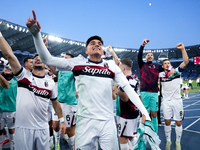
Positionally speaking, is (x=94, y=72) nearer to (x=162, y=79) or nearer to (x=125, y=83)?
(x=125, y=83)

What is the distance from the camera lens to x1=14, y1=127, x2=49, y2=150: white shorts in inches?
94.9

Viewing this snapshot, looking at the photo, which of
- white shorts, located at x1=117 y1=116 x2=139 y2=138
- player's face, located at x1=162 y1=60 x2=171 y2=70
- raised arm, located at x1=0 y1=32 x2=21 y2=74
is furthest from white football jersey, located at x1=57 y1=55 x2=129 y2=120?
player's face, located at x1=162 y1=60 x2=171 y2=70

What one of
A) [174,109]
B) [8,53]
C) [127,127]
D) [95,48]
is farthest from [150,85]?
[8,53]

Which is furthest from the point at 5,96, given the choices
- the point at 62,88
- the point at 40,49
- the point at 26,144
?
the point at 40,49

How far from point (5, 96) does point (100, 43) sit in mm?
3509

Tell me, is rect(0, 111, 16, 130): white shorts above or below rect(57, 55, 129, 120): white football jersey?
below

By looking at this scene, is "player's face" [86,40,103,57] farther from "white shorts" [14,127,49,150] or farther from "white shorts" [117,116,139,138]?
"white shorts" [117,116,139,138]

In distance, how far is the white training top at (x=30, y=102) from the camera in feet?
8.28

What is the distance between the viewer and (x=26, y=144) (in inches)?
95.0

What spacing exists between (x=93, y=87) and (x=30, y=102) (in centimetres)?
124

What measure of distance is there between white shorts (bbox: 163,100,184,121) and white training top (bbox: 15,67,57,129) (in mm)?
3483

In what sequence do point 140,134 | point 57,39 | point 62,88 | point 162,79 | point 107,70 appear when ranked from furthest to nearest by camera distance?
point 57,39, point 162,79, point 62,88, point 107,70, point 140,134

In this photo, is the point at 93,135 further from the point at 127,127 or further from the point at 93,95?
the point at 127,127

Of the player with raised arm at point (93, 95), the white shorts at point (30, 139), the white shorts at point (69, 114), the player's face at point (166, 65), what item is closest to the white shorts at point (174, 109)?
the player's face at point (166, 65)
